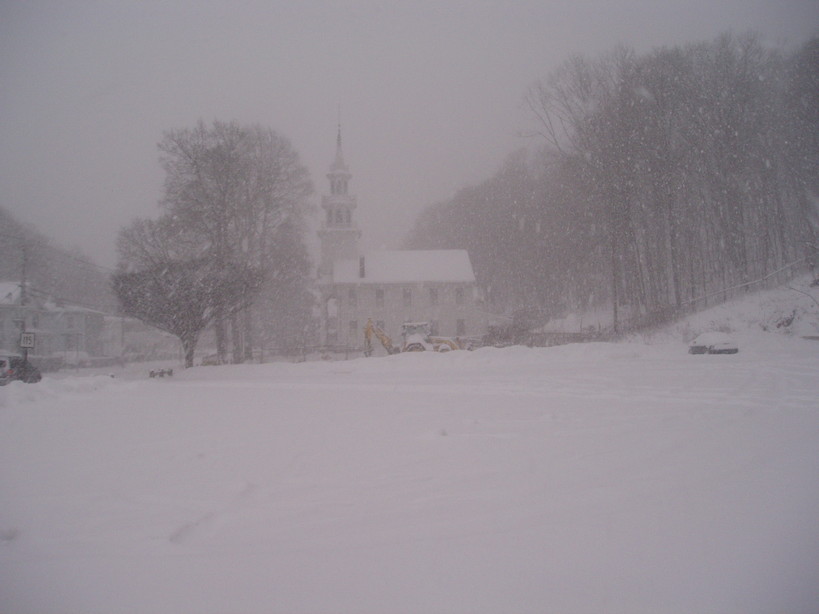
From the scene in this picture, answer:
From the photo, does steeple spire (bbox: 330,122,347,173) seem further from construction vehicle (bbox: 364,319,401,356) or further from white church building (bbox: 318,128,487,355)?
construction vehicle (bbox: 364,319,401,356)

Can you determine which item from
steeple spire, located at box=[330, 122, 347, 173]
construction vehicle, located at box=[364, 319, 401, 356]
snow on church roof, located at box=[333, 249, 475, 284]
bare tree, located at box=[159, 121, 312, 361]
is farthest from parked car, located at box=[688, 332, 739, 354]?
steeple spire, located at box=[330, 122, 347, 173]

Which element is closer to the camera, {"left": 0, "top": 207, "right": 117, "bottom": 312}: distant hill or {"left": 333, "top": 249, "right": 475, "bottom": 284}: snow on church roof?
{"left": 0, "top": 207, "right": 117, "bottom": 312}: distant hill

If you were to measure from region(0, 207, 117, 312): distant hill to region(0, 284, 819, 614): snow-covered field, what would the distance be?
21.2 metres

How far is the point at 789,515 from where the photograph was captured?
360 cm

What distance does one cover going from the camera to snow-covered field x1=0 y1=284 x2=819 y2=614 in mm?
2777

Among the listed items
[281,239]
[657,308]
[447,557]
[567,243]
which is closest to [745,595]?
[447,557]

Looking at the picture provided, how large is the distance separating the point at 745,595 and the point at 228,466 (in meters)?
4.39

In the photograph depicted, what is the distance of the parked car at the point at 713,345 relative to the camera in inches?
638

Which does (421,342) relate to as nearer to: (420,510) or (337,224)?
(420,510)

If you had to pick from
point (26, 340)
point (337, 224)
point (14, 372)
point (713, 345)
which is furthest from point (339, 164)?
point (713, 345)

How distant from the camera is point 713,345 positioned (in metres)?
16.5

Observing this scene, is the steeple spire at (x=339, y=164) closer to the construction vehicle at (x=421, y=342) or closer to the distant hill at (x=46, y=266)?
the distant hill at (x=46, y=266)

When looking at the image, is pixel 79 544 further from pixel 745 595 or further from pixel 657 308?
pixel 657 308

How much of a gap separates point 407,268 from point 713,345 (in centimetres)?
2932
